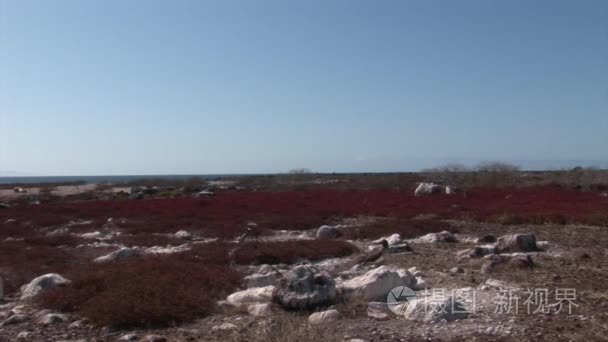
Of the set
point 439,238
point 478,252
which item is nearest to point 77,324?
point 478,252

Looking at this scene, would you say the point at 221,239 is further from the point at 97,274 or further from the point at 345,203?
the point at 345,203

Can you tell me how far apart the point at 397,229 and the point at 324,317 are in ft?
31.4

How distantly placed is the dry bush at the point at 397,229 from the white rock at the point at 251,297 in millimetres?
7797

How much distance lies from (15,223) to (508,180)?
4157cm

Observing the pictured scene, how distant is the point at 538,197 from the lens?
2594 centimetres

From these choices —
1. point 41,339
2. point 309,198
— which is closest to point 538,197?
point 309,198

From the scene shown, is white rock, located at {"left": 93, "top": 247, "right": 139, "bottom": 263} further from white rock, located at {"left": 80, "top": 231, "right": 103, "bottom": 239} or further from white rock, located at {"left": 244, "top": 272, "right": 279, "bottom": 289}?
white rock, located at {"left": 80, "top": 231, "right": 103, "bottom": 239}

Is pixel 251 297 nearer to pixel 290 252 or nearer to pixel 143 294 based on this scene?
pixel 143 294

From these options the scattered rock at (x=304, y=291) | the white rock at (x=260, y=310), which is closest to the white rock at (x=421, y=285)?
the scattered rock at (x=304, y=291)

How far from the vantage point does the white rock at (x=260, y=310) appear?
24.0ft

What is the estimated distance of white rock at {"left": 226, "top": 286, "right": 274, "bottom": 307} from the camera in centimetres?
794

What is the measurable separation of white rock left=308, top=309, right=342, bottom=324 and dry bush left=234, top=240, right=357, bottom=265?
511 cm

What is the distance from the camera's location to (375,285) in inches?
306

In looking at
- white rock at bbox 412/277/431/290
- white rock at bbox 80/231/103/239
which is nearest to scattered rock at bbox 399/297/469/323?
white rock at bbox 412/277/431/290
